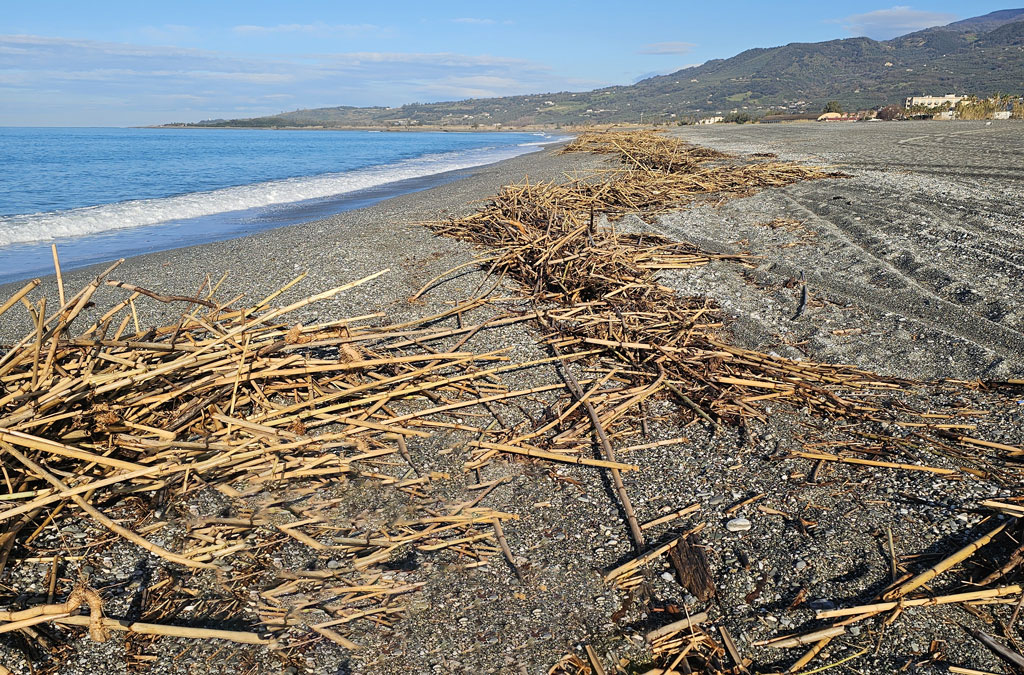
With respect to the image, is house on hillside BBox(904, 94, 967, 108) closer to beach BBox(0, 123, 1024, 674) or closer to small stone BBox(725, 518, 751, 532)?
beach BBox(0, 123, 1024, 674)

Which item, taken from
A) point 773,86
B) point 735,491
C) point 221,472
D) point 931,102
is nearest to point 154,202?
point 221,472

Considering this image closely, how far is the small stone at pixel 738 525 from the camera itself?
2.12 m

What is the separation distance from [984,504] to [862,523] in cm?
43

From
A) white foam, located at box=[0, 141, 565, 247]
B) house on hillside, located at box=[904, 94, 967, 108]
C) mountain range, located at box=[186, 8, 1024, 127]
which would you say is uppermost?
mountain range, located at box=[186, 8, 1024, 127]

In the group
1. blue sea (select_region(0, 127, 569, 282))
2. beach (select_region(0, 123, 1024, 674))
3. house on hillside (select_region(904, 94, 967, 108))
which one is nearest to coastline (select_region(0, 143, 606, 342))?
beach (select_region(0, 123, 1024, 674))

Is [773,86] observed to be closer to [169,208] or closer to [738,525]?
Answer: [169,208]

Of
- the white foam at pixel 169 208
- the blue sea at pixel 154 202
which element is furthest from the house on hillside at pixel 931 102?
the white foam at pixel 169 208

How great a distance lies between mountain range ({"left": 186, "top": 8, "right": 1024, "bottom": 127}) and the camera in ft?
245

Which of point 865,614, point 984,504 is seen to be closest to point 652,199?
point 984,504

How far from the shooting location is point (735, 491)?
234 centimetres

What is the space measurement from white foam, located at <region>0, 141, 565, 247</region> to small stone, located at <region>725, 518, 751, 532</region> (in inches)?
458

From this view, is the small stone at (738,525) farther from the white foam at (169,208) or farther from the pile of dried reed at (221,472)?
the white foam at (169,208)

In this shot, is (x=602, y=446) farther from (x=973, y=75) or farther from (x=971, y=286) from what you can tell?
(x=973, y=75)

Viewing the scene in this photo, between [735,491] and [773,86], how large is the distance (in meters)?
120
